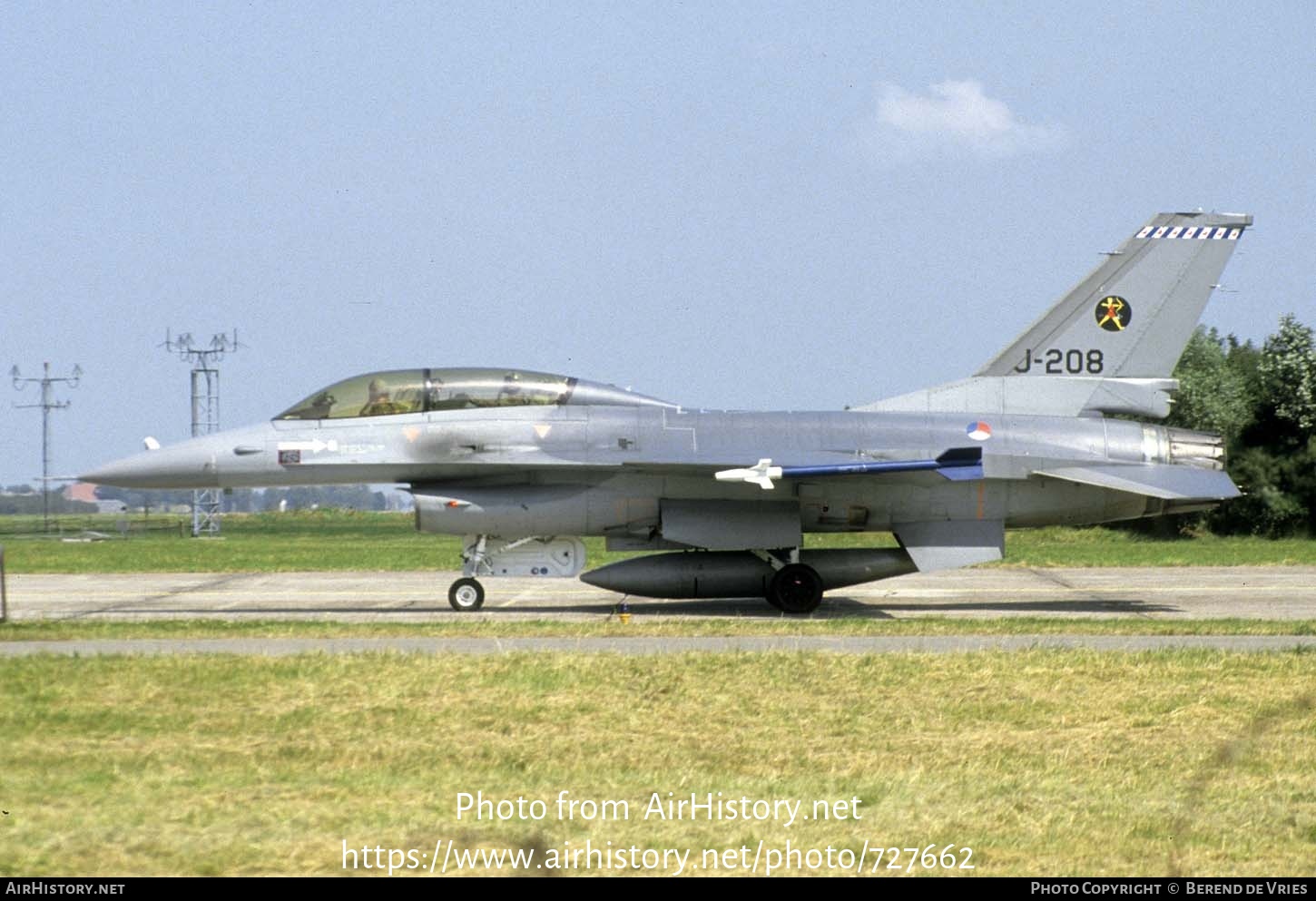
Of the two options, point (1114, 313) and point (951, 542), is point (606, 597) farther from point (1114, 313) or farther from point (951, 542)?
point (1114, 313)

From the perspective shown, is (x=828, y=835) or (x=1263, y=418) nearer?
(x=828, y=835)

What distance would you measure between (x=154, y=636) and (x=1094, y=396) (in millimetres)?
12603

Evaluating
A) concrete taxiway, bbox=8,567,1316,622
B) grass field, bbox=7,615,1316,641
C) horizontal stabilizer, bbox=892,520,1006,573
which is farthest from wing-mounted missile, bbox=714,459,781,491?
horizontal stabilizer, bbox=892,520,1006,573

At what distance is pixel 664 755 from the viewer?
31.1 feet

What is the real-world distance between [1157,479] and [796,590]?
16.2 feet

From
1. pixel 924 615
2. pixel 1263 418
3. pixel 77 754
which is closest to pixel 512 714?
pixel 77 754

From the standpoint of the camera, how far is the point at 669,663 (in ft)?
39.8

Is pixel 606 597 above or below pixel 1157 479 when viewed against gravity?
below

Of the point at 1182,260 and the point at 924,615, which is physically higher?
the point at 1182,260

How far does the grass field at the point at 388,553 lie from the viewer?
94.7ft

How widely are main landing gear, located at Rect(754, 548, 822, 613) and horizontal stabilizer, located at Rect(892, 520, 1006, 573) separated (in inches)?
53.8

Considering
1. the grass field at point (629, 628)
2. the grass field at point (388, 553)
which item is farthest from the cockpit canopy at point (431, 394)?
the grass field at point (388, 553)

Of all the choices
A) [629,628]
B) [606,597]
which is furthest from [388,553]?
[629,628]
